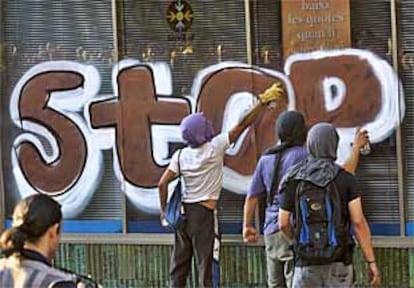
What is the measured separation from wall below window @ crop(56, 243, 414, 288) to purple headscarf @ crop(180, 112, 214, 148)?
1345 mm

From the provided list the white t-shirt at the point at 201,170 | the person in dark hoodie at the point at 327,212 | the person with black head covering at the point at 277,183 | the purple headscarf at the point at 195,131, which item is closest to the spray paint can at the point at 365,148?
the person with black head covering at the point at 277,183

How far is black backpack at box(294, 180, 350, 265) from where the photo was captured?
611cm

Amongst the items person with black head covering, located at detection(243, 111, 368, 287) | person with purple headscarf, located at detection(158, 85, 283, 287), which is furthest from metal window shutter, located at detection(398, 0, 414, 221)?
person with purple headscarf, located at detection(158, 85, 283, 287)

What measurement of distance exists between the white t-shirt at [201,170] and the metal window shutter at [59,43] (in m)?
1.44

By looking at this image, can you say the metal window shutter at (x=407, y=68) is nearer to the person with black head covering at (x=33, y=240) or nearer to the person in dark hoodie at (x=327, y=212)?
the person in dark hoodie at (x=327, y=212)

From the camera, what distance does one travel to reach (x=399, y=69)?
27.0 ft

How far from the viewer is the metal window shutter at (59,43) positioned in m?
9.16

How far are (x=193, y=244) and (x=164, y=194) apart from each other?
1.52ft

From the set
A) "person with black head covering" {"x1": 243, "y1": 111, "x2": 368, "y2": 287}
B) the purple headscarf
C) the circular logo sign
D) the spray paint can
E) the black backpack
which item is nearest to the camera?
the black backpack

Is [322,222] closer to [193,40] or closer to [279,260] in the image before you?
[279,260]

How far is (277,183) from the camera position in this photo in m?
7.32

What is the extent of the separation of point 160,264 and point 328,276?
3.06 metres

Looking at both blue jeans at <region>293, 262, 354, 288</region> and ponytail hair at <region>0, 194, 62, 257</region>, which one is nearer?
ponytail hair at <region>0, 194, 62, 257</region>

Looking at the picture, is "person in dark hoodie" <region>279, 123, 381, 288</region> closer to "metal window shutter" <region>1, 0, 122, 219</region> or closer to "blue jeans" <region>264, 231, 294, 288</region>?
"blue jeans" <region>264, 231, 294, 288</region>
